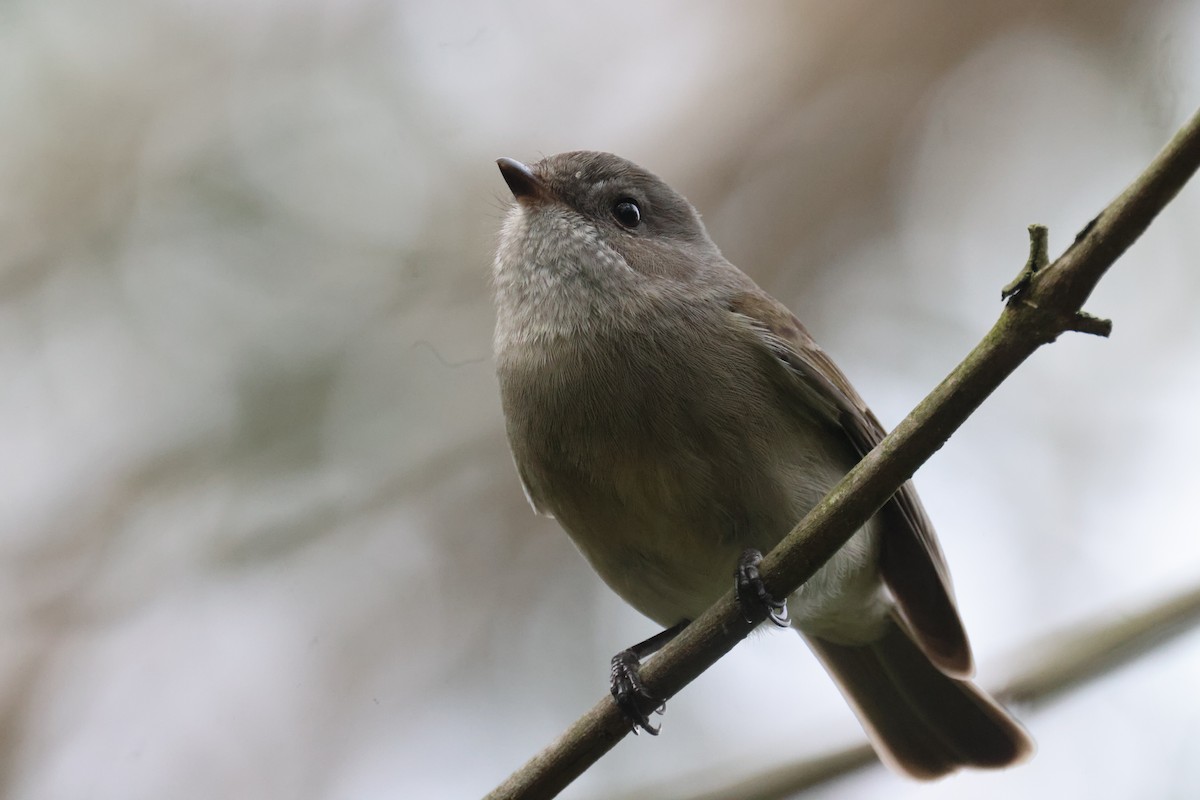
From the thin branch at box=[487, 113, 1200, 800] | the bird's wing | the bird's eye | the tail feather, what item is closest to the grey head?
the bird's eye

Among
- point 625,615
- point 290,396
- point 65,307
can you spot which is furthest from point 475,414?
point 65,307

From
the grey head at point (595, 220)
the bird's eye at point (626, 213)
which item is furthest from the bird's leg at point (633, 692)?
the bird's eye at point (626, 213)

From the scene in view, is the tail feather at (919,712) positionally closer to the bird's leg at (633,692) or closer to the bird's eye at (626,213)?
the bird's leg at (633,692)

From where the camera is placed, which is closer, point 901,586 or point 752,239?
point 901,586

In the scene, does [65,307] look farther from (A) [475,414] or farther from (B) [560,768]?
(B) [560,768]

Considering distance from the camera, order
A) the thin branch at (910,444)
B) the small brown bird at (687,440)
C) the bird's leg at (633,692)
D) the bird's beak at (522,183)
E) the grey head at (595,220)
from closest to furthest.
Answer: the thin branch at (910,444) < the bird's leg at (633,692) < the small brown bird at (687,440) < the grey head at (595,220) < the bird's beak at (522,183)

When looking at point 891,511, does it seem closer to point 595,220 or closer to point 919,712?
point 919,712
